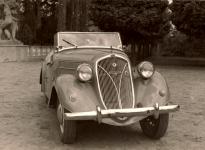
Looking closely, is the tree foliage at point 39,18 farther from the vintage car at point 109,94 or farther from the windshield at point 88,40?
the vintage car at point 109,94

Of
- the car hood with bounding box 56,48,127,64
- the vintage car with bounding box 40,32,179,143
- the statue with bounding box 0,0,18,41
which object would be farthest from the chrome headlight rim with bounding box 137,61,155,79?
the statue with bounding box 0,0,18,41

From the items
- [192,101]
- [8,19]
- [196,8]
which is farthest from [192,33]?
[192,101]

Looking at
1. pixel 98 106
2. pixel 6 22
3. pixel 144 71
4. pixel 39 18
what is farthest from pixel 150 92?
pixel 39 18

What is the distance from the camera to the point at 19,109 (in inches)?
348

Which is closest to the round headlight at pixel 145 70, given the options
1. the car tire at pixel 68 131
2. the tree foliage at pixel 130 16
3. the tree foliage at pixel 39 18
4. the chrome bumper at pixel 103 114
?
the chrome bumper at pixel 103 114

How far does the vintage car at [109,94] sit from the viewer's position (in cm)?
588

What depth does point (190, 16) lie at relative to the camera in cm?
2286

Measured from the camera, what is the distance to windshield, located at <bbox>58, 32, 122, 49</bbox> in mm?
7919

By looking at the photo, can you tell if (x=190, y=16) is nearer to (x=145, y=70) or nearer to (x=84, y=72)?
(x=145, y=70)

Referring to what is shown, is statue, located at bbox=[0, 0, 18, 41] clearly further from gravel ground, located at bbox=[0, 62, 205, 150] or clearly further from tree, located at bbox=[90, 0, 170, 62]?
gravel ground, located at bbox=[0, 62, 205, 150]

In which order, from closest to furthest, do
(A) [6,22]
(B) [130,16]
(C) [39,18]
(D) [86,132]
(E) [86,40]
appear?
(D) [86,132] < (E) [86,40] < (B) [130,16] < (A) [6,22] < (C) [39,18]

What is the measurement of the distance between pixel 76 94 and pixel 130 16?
17738 millimetres

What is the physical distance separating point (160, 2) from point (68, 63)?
18.5 meters

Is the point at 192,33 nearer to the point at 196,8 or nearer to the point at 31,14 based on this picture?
the point at 196,8
